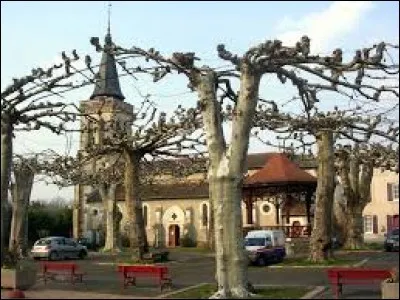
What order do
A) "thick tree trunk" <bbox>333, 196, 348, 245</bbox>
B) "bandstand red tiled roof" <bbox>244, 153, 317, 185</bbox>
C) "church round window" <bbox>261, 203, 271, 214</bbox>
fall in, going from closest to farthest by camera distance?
"bandstand red tiled roof" <bbox>244, 153, 317, 185</bbox>
"thick tree trunk" <bbox>333, 196, 348, 245</bbox>
"church round window" <bbox>261, 203, 271, 214</bbox>

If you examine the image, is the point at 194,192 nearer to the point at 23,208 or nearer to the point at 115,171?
the point at 115,171

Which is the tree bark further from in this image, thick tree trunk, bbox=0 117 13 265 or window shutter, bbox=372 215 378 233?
window shutter, bbox=372 215 378 233

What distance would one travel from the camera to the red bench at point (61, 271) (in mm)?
24383

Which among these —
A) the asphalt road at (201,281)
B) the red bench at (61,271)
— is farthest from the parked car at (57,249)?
the red bench at (61,271)

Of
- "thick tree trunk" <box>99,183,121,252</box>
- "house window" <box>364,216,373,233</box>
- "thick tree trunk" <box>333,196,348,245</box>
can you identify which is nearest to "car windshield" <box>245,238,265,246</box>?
"thick tree trunk" <box>99,183,121,252</box>

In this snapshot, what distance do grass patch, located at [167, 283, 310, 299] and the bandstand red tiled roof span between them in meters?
27.6

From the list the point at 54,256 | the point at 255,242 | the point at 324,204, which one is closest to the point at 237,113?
the point at 324,204

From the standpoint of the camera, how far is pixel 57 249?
46125 mm

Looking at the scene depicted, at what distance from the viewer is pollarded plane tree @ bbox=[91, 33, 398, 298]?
18234mm

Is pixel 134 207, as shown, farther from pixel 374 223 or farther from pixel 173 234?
pixel 374 223

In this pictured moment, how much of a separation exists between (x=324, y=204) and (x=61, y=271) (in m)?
13.5

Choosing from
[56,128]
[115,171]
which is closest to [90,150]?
[115,171]

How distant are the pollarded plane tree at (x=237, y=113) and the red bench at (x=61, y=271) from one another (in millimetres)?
7400

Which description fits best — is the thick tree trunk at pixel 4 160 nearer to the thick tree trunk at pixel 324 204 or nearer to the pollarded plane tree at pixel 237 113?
the pollarded plane tree at pixel 237 113
